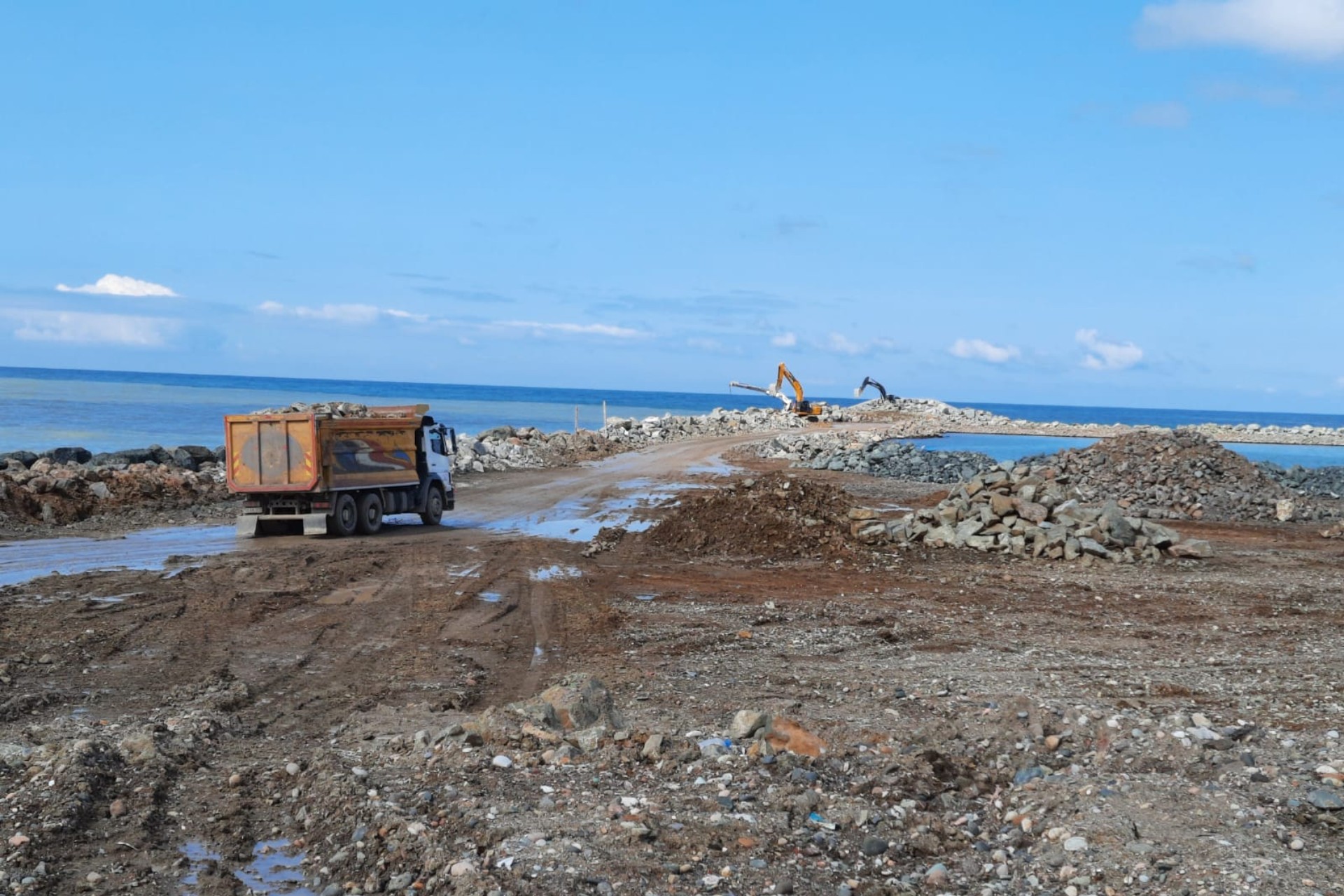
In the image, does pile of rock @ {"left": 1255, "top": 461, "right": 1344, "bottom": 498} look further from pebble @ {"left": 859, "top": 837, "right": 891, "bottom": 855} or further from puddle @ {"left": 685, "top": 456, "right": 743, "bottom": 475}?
pebble @ {"left": 859, "top": 837, "right": 891, "bottom": 855}

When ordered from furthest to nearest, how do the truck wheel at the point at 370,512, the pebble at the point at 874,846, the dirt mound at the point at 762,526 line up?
the truck wheel at the point at 370,512, the dirt mound at the point at 762,526, the pebble at the point at 874,846

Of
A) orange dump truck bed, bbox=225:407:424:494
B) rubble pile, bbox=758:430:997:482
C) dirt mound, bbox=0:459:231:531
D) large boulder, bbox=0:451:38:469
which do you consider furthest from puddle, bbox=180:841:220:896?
rubble pile, bbox=758:430:997:482

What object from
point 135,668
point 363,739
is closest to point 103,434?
point 135,668

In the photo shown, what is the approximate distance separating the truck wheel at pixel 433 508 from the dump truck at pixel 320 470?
1.34ft

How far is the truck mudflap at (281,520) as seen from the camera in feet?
67.4

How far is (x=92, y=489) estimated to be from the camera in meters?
24.4

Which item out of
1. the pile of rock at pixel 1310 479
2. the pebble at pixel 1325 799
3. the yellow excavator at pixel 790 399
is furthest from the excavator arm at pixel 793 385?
the pebble at pixel 1325 799

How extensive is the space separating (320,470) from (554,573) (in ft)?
18.9

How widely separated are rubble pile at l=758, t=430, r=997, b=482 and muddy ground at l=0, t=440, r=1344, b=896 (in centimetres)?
2114

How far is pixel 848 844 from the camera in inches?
256

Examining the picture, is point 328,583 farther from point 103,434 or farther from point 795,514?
point 103,434

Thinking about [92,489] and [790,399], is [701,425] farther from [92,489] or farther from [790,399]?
[92,489]

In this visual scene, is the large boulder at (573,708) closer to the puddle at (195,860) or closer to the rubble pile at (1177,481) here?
the puddle at (195,860)

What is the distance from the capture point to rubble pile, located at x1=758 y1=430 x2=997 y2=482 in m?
38.0
